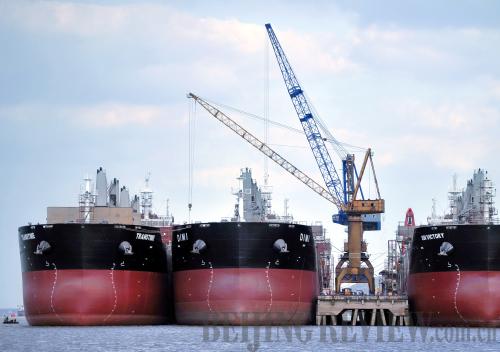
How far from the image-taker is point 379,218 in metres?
137

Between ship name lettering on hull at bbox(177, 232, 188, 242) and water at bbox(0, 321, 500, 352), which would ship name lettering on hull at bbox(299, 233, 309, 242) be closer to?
water at bbox(0, 321, 500, 352)

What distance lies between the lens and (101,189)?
10100 cm

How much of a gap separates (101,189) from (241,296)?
25.4 metres

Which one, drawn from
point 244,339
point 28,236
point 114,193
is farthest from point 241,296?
point 114,193

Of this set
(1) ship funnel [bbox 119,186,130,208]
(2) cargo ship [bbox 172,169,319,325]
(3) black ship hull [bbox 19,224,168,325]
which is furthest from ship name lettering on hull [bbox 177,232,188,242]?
(1) ship funnel [bbox 119,186,130,208]

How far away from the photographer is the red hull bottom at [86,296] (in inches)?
3159

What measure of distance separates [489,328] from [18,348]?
34.0 m

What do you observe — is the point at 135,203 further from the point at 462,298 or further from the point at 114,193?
the point at 462,298

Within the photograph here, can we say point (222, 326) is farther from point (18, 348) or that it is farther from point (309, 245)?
point (18, 348)

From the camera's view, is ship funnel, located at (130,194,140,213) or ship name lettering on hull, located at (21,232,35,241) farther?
ship funnel, located at (130,194,140,213)

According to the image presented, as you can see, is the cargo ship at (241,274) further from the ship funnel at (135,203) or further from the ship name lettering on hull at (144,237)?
the ship funnel at (135,203)

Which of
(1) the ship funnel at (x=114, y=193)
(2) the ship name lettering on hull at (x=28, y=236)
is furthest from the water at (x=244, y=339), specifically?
(1) the ship funnel at (x=114, y=193)

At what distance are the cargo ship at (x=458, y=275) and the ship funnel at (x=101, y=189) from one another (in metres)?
30.1

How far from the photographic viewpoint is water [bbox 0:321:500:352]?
6388 cm
